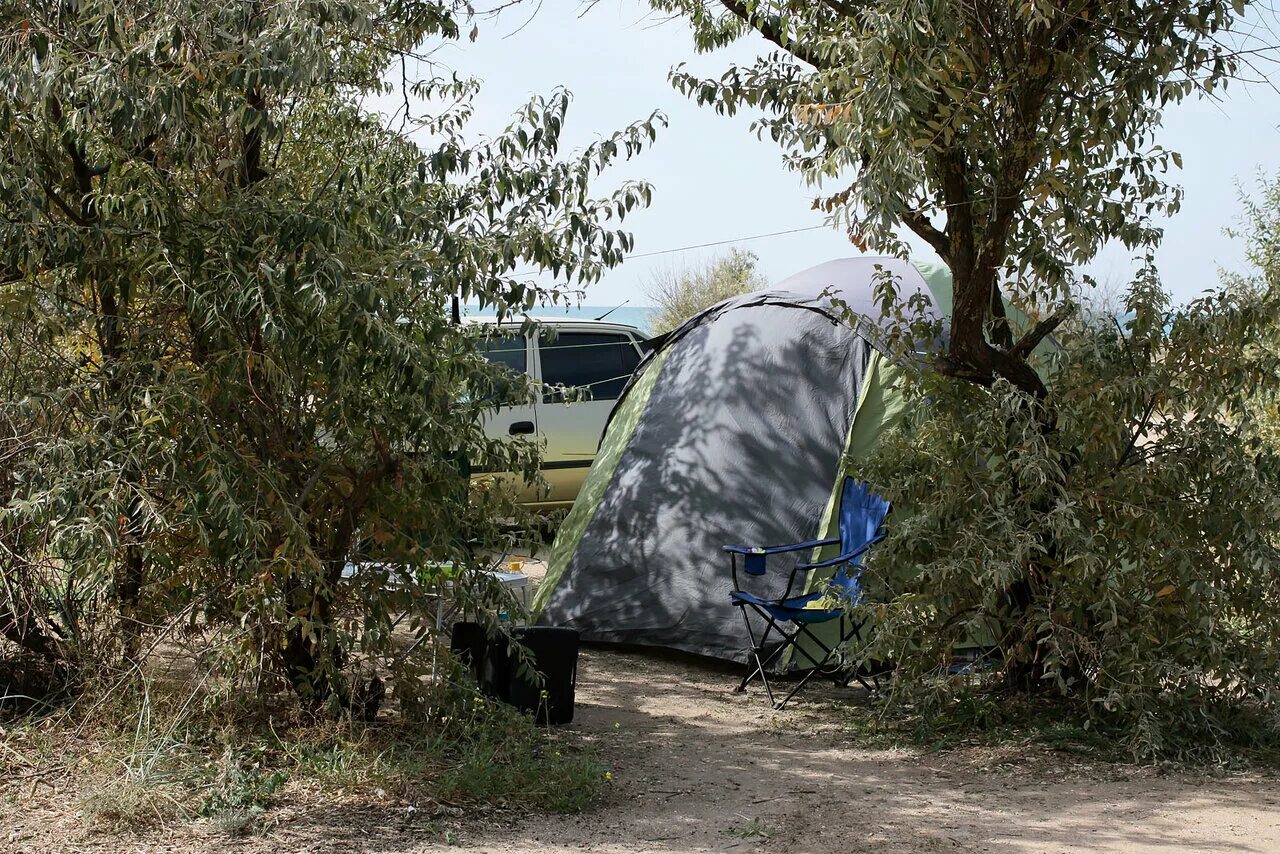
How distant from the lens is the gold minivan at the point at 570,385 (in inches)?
426

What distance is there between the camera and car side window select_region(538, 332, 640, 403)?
1109 cm

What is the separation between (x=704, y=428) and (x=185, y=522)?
3.51 metres

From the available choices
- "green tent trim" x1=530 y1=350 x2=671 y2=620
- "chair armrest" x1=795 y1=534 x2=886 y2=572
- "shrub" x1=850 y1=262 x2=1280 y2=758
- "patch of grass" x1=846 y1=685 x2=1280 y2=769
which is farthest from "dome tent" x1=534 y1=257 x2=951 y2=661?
"shrub" x1=850 y1=262 x2=1280 y2=758

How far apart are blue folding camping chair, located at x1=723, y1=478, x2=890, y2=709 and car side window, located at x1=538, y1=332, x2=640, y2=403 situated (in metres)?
4.26

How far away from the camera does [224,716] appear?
495cm

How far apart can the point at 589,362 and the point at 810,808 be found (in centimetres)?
683

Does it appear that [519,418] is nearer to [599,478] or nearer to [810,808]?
[599,478]

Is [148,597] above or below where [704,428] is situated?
below

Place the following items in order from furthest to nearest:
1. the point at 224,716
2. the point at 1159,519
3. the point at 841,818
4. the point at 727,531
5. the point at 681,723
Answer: the point at 727,531 < the point at 681,723 < the point at 1159,519 < the point at 224,716 < the point at 841,818

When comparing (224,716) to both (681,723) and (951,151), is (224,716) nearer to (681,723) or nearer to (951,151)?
(681,723)

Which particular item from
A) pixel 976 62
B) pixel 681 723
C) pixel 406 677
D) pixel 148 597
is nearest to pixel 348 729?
pixel 406 677

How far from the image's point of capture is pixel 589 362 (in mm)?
11188

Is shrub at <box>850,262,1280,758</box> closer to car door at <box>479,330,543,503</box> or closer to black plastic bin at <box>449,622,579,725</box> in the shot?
black plastic bin at <box>449,622,579,725</box>

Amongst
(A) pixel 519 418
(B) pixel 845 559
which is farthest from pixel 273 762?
(A) pixel 519 418
